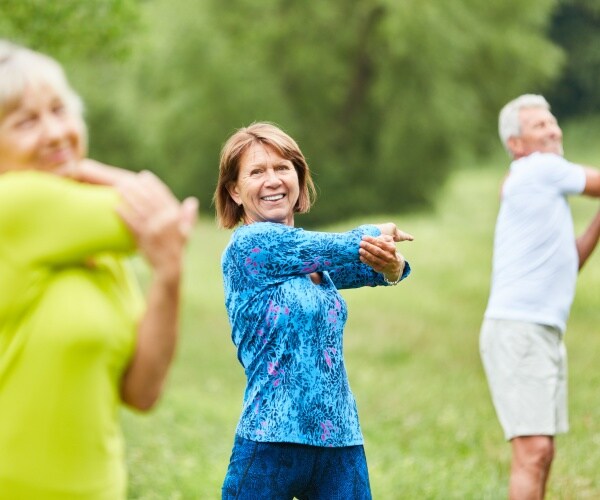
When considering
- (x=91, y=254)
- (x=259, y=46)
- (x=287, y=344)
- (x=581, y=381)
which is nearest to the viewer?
(x=91, y=254)

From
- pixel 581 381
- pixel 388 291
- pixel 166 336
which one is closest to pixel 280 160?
pixel 166 336

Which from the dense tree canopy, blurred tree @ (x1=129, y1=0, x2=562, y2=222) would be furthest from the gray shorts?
blurred tree @ (x1=129, y1=0, x2=562, y2=222)

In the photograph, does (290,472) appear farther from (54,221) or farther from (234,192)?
(54,221)

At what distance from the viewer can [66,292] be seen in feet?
7.50

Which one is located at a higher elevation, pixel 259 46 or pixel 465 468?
pixel 259 46

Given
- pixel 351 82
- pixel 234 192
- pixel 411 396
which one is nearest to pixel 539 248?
pixel 234 192

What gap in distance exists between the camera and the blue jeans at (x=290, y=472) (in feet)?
11.6

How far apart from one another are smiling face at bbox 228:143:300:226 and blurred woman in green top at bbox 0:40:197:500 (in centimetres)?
133

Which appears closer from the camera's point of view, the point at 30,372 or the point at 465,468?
the point at 30,372

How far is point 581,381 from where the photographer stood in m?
9.65

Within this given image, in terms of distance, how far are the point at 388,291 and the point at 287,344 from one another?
41.5ft

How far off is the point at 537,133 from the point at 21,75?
127 inches

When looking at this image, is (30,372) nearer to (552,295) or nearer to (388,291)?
(552,295)

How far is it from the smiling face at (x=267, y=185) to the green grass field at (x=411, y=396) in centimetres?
321
